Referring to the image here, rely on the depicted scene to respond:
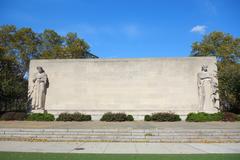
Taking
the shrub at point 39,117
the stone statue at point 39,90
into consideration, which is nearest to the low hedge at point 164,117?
the shrub at point 39,117

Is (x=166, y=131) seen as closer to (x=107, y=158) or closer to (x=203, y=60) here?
(x=107, y=158)

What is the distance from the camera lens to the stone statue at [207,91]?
22594mm

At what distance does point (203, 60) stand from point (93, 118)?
12826 millimetres

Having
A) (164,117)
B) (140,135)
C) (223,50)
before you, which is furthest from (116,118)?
(223,50)

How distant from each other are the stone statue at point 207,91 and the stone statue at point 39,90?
16121 millimetres

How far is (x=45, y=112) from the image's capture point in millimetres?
24797

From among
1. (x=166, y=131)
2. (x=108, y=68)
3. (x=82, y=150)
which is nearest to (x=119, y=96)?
(x=108, y=68)

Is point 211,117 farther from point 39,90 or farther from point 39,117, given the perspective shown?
point 39,90

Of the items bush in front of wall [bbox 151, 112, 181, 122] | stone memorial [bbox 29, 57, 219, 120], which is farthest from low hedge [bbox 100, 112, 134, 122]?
bush in front of wall [bbox 151, 112, 181, 122]

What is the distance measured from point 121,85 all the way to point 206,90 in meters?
8.53

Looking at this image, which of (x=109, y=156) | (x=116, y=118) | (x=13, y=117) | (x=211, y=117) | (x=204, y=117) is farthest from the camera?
(x=13, y=117)

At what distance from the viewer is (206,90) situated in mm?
22672

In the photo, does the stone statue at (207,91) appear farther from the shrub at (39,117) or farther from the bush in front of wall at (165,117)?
the shrub at (39,117)

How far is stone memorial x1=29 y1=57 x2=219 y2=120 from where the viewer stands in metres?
24.1
